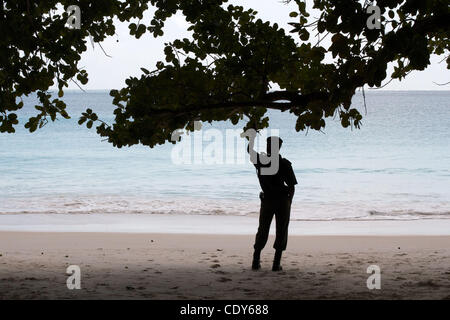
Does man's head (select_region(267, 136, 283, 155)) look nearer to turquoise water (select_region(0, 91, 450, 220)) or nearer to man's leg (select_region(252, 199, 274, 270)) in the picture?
man's leg (select_region(252, 199, 274, 270))

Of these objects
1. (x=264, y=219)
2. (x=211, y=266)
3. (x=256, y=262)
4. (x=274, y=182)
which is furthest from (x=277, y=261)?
(x=274, y=182)

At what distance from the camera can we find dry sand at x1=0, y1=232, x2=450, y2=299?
716 centimetres

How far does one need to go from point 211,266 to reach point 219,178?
706 inches

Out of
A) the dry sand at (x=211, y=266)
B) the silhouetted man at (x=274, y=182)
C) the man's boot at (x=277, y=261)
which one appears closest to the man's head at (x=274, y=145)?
the silhouetted man at (x=274, y=182)

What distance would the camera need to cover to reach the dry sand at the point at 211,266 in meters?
7.16

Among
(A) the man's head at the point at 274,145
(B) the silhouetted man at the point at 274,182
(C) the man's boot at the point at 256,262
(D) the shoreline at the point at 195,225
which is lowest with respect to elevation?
(D) the shoreline at the point at 195,225

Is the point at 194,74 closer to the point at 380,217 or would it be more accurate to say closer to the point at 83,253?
the point at 83,253

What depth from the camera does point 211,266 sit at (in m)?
9.16

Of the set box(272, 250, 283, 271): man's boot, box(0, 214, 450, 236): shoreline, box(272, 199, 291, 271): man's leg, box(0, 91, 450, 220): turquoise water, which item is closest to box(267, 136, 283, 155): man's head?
box(272, 199, 291, 271): man's leg

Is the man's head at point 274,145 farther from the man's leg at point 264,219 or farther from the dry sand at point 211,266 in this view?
the dry sand at point 211,266

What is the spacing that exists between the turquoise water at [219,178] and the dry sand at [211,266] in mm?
2597

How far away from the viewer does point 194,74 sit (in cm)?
768

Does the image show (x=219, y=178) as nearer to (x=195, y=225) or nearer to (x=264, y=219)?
(x=195, y=225)
